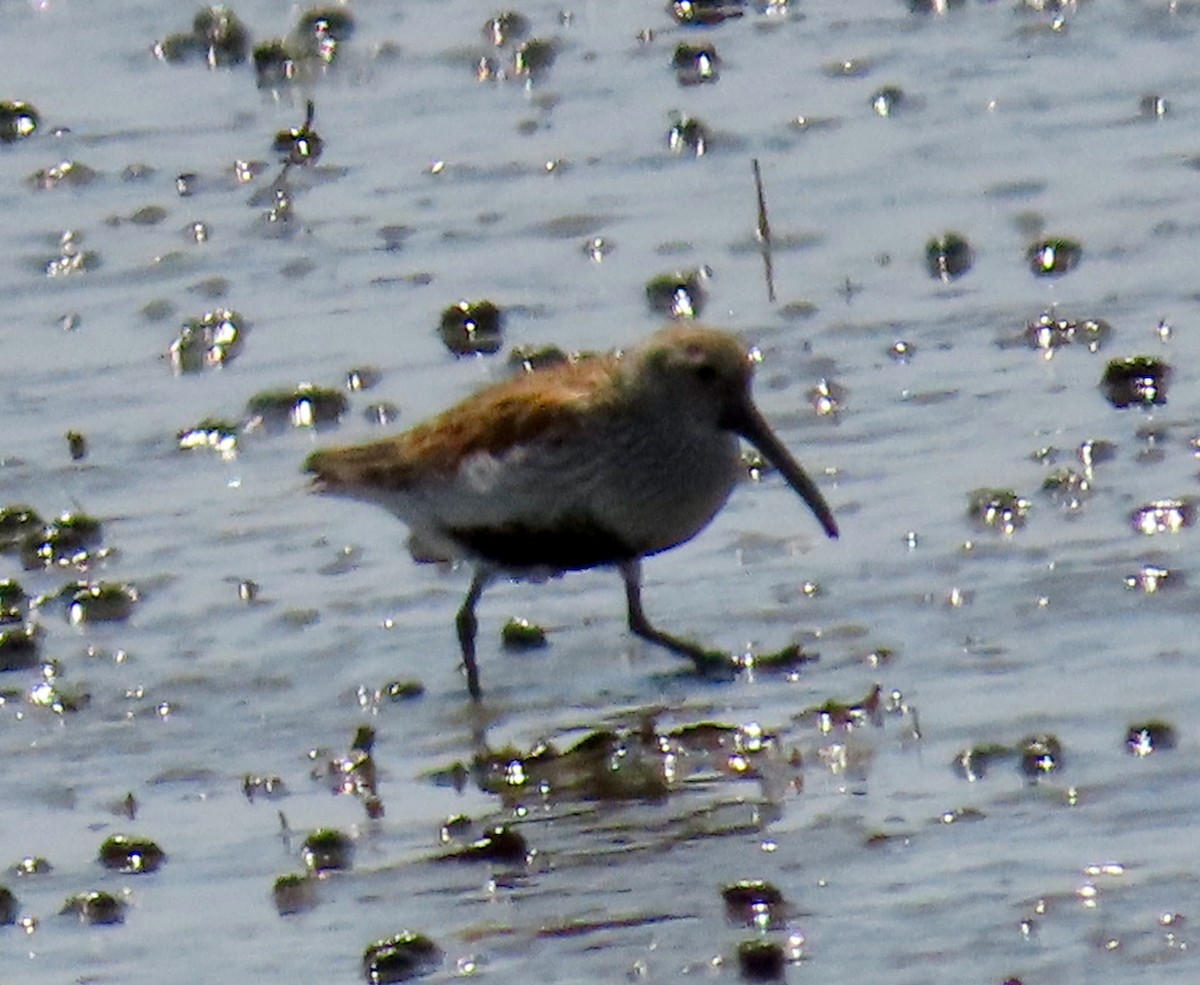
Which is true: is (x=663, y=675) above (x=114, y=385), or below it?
below

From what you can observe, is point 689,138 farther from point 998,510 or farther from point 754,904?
point 754,904

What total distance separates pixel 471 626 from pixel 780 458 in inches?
38.6

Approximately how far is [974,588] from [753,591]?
2.32 feet

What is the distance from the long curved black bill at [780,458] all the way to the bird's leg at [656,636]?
47cm

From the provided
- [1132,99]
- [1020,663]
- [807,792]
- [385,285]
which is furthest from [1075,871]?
[1132,99]

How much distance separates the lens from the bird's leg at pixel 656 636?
31.8ft

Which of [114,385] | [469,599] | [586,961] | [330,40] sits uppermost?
[330,40]

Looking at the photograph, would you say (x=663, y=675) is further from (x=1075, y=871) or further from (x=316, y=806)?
(x=1075, y=871)

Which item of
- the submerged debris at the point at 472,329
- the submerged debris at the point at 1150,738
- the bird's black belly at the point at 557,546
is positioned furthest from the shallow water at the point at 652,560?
the bird's black belly at the point at 557,546

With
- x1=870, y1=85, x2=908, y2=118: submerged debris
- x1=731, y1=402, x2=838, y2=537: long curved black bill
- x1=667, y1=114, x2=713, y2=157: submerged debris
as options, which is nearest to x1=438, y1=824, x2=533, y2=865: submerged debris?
x1=731, y1=402, x2=838, y2=537: long curved black bill

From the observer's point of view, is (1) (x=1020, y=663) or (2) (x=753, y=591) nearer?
(1) (x=1020, y=663)

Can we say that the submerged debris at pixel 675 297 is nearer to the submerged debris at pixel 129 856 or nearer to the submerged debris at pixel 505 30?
the submerged debris at pixel 505 30

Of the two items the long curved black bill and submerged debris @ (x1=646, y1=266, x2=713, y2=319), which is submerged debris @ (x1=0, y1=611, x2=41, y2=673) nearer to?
the long curved black bill

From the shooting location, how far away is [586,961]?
7.48 meters
